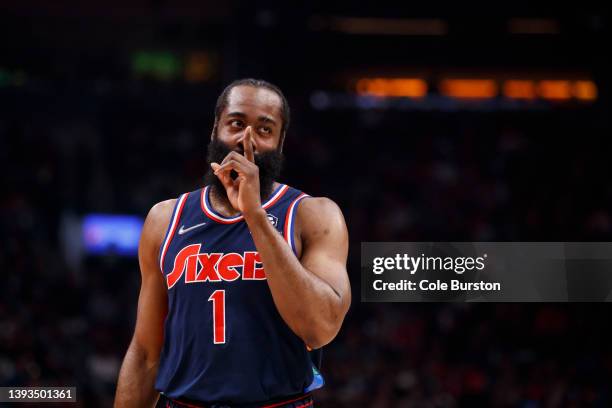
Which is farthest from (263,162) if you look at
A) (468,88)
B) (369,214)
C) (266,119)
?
(468,88)

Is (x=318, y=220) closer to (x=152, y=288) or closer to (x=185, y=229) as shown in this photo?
(x=185, y=229)

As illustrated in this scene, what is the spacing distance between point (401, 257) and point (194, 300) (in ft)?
11.7

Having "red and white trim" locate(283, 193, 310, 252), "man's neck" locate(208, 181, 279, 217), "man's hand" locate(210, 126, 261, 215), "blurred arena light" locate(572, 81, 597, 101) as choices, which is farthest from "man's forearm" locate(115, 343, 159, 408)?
"blurred arena light" locate(572, 81, 597, 101)

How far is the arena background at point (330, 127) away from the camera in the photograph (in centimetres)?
1221

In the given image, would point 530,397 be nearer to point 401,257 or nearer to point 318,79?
point 401,257

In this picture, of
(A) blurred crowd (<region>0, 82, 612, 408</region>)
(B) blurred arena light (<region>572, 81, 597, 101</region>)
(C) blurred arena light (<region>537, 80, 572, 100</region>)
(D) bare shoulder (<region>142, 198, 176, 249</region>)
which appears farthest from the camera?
(C) blurred arena light (<region>537, 80, 572, 100</region>)

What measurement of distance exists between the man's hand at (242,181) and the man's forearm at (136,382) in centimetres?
80

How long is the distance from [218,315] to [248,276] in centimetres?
14

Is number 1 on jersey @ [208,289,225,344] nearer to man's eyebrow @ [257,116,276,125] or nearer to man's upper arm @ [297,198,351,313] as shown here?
man's upper arm @ [297,198,351,313]

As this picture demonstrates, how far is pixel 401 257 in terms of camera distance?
6.05m

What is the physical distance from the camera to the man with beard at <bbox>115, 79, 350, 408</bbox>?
2434 millimetres

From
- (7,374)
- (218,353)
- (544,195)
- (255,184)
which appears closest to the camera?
(255,184)

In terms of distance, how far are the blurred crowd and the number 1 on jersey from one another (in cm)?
709

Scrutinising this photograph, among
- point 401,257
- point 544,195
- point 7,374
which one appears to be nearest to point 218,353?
point 401,257
